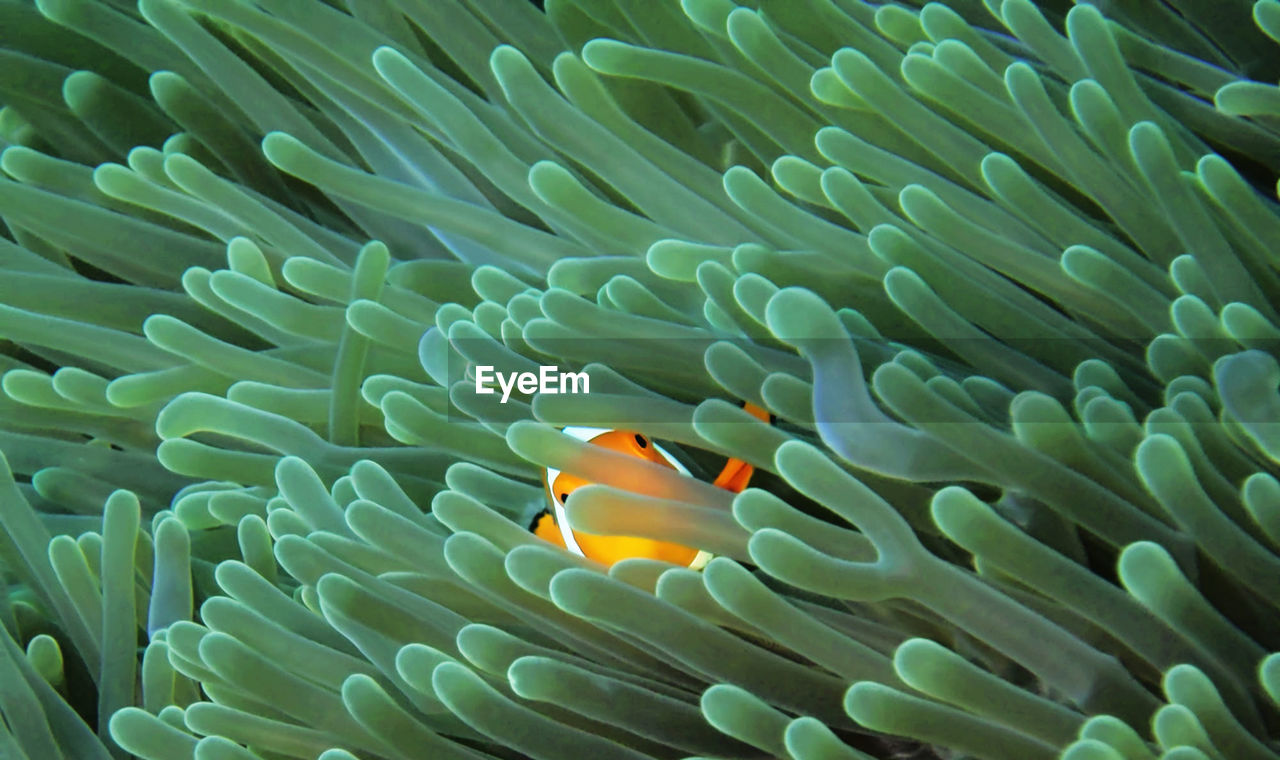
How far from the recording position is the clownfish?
3.16 ft

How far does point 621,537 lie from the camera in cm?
95

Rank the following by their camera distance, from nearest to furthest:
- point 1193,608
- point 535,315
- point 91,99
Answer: point 1193,608
point 535,315
point 91,99

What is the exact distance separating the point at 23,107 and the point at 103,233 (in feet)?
1.00

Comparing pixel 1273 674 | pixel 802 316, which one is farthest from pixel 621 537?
pixel 1273 674

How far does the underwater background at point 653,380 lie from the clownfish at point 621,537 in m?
0.02

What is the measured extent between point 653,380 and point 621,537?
0.20 metres

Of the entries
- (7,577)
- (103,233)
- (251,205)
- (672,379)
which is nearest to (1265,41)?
(672,379)

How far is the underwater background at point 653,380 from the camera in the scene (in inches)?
31.4

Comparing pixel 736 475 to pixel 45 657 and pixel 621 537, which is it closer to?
pixel 621 537

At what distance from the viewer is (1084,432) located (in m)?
0.86

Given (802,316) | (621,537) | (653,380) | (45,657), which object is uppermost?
(802,316)

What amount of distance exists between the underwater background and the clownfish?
0.02 meters

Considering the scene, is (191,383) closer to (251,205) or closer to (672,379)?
(251,205)

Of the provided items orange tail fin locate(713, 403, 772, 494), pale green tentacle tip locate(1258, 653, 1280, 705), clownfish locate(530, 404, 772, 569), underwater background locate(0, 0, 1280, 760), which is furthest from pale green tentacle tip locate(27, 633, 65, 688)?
pale green tentacle tip locate(1258, 653, 1280, 705)
